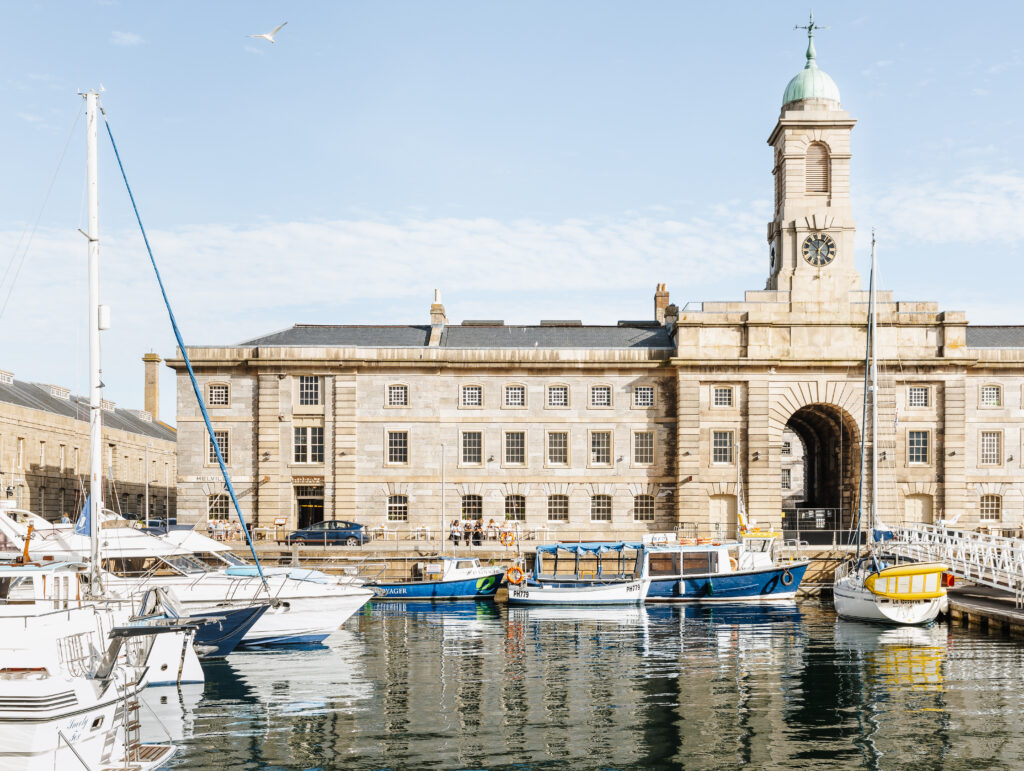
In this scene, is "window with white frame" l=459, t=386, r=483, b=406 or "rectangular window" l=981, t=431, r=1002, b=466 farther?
"window with white frame" l=459, t=386, r=483, b=406

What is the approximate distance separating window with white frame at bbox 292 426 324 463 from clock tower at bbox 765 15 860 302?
27047 millimetres

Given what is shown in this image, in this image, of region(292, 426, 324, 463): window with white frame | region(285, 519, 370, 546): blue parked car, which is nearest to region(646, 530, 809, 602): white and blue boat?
region(285, 519, 370, 546): blue parked car

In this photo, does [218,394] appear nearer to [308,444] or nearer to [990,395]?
[308,444]

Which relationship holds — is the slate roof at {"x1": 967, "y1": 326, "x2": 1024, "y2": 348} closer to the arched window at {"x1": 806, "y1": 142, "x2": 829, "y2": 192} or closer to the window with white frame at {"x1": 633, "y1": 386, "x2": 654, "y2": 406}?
the arched window at {"x1": 806, "y1": 142, "x2": 829, "y2": 192}

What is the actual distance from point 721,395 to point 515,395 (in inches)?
448

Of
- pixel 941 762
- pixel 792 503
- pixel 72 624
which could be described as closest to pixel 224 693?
pixel 72 624

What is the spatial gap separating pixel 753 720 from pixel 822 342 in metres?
39.5

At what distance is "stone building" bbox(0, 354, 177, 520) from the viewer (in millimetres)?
64812

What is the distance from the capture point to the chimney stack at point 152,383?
104812mm

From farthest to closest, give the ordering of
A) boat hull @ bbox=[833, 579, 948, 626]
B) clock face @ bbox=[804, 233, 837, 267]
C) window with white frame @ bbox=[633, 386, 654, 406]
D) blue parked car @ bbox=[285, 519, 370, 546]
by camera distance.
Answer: clock face @ bbox=[804, 233, 837, 267], window with white frame @ bbox=[633, 386, 654, 406], blue parked car @ bbox=[285, 519, 370, 546], boat hull @ bbox=[833, 579, 948, 626]

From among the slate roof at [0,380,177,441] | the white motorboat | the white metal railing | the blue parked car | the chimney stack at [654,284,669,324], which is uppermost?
the chimney stack at [654,284,669,324]

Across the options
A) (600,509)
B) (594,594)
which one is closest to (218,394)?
(600,509)

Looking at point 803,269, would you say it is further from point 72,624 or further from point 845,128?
point 72,624

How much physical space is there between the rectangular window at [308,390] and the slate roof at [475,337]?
2269 millimetres
